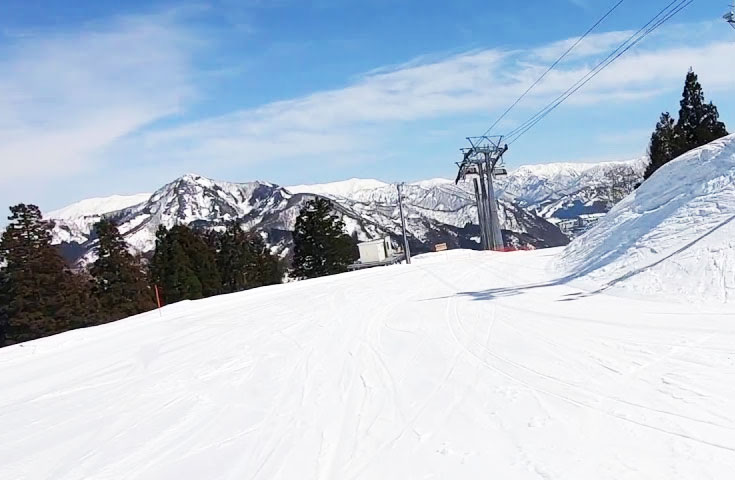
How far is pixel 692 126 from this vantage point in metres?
55.8

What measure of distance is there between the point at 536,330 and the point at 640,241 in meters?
7.24

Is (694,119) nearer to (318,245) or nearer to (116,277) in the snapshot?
(318,245)

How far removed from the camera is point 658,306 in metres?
11.4

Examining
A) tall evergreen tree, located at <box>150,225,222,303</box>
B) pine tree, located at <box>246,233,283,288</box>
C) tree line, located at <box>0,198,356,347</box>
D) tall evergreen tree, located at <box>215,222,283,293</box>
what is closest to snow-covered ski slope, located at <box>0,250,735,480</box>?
tree line, located at <box>0,198,356,347</box>

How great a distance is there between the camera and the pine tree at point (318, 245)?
229ft

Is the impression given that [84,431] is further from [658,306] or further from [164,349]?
[658,306]

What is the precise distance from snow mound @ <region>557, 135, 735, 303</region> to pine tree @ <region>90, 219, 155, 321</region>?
43.0 m

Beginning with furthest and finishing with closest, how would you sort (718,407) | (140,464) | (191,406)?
(191,406) → (140,464) → (718,407)

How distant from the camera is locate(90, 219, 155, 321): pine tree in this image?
53.5 m

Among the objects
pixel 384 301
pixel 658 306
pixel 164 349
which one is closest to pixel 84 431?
pixel 164 349

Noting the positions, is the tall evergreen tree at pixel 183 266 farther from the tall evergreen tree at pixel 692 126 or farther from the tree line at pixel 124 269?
the tall evergreen tree at pixel 692 126

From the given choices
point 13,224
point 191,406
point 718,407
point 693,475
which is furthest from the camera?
point 13,224

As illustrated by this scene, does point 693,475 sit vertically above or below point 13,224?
below

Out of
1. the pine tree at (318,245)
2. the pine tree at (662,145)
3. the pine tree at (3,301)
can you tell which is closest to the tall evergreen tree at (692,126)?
the pine tree at (662,145)
